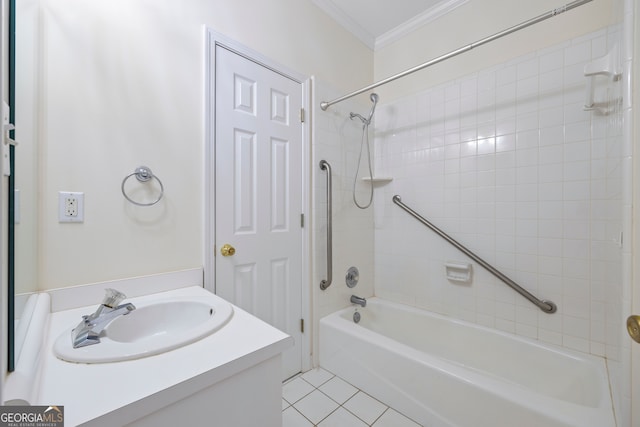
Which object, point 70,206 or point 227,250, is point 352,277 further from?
point 70,206

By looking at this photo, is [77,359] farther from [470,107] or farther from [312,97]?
[470,107]

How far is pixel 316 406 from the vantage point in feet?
4.81

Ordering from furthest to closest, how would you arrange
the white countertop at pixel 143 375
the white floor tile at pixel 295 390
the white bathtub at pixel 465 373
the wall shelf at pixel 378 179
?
1. the wall shelf at pixel 378 179
2. the white floor tile at pixel 295 390
3. the white bathtub at pixel 465 373
4. the white countertop at pixel 143 375

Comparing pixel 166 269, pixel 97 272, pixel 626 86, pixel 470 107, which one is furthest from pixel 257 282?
pixel 470 107

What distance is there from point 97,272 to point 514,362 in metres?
2.19

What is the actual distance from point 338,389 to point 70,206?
5.45ft

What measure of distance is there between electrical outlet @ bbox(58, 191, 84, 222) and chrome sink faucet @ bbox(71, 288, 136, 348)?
0.39 metres

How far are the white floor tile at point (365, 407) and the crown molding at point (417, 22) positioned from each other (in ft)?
8.68

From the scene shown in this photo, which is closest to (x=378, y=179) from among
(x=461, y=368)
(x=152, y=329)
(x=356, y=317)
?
(x=356, y=317)

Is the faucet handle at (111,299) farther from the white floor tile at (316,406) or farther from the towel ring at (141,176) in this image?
the white floor tile at (316,406)

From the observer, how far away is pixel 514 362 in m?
1.53

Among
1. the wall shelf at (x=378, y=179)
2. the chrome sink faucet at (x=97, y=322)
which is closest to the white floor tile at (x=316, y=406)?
the chrome sink faucet at (x=97, y=322)

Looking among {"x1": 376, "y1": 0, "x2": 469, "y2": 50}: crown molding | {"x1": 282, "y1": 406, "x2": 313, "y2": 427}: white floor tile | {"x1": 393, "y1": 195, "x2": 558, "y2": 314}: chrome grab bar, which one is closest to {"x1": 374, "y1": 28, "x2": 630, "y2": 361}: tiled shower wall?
{"x1": 393, "y1": 195, "x2": 558, "y2": 314}: chrome grab bar

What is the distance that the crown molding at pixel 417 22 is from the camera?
1.87 metres
